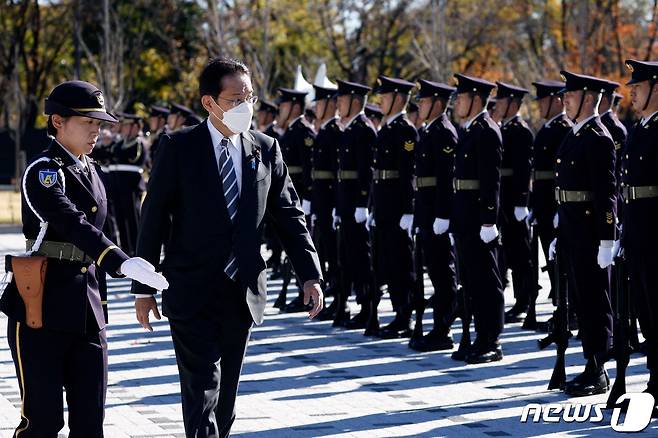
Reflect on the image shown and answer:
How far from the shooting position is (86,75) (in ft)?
158

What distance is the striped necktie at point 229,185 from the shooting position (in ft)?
19.3

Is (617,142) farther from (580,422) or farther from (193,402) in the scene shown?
(193,402)

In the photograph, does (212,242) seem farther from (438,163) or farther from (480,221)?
(438,163)

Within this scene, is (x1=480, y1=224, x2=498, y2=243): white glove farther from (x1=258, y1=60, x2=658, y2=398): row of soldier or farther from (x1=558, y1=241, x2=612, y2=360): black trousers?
(x1=558, y1=241, x2=612, y2=360): black trousers

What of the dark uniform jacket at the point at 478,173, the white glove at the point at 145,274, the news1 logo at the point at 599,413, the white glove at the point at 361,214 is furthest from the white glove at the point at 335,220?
the white glove at the point at 145,274

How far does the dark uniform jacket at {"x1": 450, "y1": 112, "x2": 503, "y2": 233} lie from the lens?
1041 cm

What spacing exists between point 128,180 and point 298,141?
585cm

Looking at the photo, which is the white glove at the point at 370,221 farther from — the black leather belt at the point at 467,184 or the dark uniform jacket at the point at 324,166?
the black leather belt at the point at 467,184

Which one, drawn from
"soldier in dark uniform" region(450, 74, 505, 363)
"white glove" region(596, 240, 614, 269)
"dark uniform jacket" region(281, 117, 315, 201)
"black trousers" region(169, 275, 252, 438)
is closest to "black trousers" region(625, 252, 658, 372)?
"white glove" region(596, 240, 614, 269)

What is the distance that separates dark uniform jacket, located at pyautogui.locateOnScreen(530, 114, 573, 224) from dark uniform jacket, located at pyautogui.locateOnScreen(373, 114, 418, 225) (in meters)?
1.15

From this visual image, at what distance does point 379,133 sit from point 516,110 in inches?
58.3

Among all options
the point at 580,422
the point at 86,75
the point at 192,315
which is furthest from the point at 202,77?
the point at 86,75

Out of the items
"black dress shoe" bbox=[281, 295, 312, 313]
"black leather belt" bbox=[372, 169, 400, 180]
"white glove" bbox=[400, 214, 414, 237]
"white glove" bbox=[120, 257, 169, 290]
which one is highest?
"white glove" bbox=[120, 257, 169, 290]

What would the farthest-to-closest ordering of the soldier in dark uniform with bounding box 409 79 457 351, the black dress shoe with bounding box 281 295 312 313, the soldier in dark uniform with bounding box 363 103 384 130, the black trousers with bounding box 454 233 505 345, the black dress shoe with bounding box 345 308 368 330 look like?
the soldier in dark uniform with bounding box 363 103 384 130, the black dress shoe with bounding box 281 295 312 313, the black dress shoe with bounding box 345 308 368 330, the soldier in dark uniform with bounding box 409 79 457 351, the black trousers with bounding box 454 233 505 345
